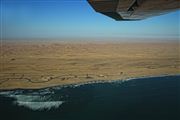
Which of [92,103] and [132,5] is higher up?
[132,5]

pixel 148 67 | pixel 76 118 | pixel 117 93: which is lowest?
pixel 76 118

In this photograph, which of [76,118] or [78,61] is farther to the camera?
[78,61]

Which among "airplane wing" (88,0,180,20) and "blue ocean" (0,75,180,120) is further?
"blue ocean" (0,75,180,120)

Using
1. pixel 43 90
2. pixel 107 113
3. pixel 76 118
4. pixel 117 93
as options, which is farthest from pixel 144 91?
pixel 43 90

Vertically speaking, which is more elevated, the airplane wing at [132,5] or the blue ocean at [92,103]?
the airplane wing at [132,5]

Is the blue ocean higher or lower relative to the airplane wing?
lower

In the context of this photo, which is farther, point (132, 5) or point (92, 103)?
point (92, 103)

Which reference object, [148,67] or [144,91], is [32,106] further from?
[148,67]

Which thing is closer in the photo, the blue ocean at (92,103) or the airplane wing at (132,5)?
the airplane wing at (132,5)
